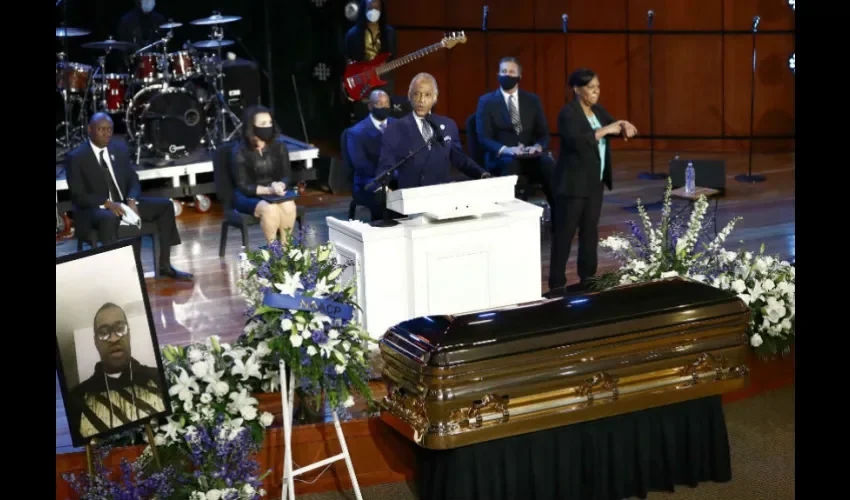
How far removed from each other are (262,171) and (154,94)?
328cm

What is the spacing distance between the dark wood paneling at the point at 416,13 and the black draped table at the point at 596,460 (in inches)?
342

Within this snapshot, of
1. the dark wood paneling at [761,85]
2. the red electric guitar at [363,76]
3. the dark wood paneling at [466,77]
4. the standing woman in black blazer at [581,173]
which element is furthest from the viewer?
the dark wood paneling at [466,77]

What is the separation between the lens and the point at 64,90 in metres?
11.8

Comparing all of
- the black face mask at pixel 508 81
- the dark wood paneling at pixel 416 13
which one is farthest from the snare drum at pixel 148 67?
the black face mask at pixel 508 81

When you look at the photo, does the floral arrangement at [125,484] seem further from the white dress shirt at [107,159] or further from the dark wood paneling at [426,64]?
the dark wood paneling at [426,64]

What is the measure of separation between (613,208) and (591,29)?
10.8 feet

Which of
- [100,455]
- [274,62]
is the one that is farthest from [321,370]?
[274,62]

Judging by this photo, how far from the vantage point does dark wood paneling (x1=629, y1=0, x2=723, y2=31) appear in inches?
511

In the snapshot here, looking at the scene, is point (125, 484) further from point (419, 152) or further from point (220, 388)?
point (419, 152)

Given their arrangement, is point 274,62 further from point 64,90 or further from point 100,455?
point 100,455

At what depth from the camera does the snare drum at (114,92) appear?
12047 millimetres

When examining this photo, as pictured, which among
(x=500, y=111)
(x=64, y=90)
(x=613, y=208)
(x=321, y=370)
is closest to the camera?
(x=321, y=370)

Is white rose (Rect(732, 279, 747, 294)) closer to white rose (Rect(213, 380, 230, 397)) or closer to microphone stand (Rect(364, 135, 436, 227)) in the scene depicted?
microphone stand (Rect(364, 135, 436, 227))

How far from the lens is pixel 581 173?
25.5 feet
